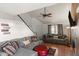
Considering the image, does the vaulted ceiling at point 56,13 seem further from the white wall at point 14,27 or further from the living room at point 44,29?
the white wall at point 14,27

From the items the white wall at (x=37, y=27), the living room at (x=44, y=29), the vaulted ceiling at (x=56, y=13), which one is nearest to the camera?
the living room at (x=44, y=29)

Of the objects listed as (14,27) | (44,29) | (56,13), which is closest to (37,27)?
(44,29)

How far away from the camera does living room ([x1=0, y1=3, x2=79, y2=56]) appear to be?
389cm

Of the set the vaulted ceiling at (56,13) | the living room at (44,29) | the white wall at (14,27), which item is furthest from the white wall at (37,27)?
the white wall at (14,27)

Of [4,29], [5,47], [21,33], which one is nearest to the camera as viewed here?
[5,47]

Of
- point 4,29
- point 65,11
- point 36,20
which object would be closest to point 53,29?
point 36,20

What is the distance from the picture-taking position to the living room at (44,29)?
3.89m

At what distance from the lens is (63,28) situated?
21.4 ft

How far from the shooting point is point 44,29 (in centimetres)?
682

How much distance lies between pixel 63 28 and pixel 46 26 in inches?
45.6

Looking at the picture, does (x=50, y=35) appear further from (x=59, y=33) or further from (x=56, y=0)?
(x=56, y=0)

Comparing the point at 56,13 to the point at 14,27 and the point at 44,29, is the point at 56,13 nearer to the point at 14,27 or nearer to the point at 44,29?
the point at 44,29

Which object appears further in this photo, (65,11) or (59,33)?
(59,33)

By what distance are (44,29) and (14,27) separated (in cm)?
300
